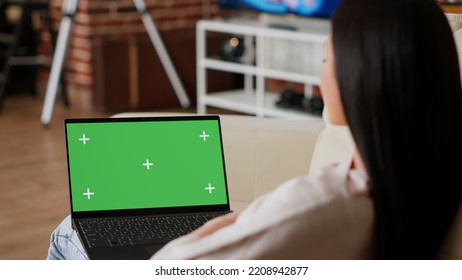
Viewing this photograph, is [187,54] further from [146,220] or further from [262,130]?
[146,220]

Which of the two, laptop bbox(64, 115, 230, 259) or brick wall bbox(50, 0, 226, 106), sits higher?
laptop bbox(64, 115, 230, 259)

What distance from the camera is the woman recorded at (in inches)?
34.9

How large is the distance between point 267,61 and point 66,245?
2666 mm

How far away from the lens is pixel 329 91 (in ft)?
3.21

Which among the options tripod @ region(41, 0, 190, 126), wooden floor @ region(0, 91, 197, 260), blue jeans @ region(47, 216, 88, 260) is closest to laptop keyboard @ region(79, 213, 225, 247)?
blue jeans @ region(47, 216, 88, 260)

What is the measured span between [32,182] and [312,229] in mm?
2624

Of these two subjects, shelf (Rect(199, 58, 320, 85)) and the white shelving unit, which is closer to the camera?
shelf (Rect(199, 58, 320, 85))

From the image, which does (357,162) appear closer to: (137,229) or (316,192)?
(316,192)

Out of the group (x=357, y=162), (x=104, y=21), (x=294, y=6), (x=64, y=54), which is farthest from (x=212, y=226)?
(x=104, y=21)

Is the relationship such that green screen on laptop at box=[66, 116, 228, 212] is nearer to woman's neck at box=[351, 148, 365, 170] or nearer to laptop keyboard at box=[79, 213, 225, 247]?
laptop keyboard at box=[79, 213, 225, 247]

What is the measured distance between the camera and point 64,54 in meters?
4.28

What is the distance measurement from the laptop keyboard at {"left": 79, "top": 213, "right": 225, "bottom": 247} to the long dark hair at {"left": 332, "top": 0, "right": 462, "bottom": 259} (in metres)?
0.51

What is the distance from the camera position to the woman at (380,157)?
89 cm
